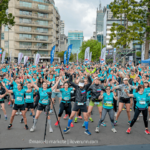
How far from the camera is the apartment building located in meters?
52.2

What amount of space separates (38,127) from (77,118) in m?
1.99

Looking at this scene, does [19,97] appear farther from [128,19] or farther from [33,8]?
[33,8]

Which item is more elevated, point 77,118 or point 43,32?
point 43,32

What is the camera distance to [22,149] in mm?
5082

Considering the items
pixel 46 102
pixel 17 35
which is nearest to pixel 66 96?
pixel 46 102

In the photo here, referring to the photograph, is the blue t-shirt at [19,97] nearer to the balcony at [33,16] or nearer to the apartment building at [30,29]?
the apartment building at [30,29]

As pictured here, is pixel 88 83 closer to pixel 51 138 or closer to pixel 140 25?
pixel 51 138

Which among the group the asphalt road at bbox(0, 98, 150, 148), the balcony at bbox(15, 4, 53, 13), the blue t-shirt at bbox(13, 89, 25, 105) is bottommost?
the asphalt road at bbox(0, 98, 150, 148)

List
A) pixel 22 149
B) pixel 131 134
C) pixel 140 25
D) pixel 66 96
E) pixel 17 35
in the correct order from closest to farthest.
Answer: pixel 22 149 < pixel 131 134 < pixel 66 96 < pixel 140 25 < pixel 17 35

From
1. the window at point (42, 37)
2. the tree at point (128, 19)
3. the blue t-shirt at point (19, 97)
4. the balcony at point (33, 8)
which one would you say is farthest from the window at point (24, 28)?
the blue t-shirt at point (19, 97)

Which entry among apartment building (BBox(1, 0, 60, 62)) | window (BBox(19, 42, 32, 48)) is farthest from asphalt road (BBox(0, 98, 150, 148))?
window (BBox(19, 42, 32, 48))

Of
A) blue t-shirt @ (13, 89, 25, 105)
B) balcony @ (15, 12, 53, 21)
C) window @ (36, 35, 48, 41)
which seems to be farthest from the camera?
window @ (36, 35, 48, 41)

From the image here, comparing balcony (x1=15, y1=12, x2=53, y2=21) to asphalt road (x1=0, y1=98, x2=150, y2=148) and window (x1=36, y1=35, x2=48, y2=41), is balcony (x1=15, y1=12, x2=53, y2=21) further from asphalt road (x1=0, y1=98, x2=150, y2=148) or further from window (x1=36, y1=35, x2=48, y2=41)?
asphalt road (x1=0, y1=98, x2=150, y2=148)

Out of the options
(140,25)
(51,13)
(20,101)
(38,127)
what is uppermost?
(51,13)
